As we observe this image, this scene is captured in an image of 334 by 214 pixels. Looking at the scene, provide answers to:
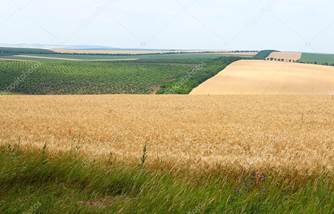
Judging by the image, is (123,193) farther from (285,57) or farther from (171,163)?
(285,57)

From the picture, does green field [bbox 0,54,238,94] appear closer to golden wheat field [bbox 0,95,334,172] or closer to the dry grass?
golden wheat field [bbox 0,95,334,172]

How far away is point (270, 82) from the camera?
203ft

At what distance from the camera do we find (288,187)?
4977 millimetres

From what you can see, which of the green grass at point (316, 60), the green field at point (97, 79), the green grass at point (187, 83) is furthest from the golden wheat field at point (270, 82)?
the green grass at point (316, 60)

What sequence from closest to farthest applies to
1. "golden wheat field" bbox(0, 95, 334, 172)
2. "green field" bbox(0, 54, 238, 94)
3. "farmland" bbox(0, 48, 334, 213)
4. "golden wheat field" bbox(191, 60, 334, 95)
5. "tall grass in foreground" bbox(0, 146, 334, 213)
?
"tall grass in foreground" bbox(0, 146, 334, 213)
"farmland" bbox(0, 48, 334, 213)
"golden wheat field" bbox(0, 95, 334, 172)
"golden wheat field" bbox(191, 60, 334, 95)
"green field" bbox(0, 54, 238, 94)

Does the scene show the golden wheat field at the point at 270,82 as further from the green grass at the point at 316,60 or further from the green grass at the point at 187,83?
the green grass at the point at 316,60

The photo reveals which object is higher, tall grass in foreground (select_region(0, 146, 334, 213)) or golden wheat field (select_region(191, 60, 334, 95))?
tall grass in foreground (select_region(0, 146, 334, 213))

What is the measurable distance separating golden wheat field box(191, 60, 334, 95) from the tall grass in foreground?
4803 cm

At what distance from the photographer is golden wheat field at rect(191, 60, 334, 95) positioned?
2184 inches

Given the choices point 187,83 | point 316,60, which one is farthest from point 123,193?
point 316,60

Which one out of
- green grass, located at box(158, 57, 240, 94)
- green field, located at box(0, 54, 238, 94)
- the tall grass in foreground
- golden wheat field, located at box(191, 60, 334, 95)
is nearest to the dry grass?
green field, located at box(0, 54, 238, 94)

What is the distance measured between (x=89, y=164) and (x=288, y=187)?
86.5 inches

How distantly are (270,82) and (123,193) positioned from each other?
59.5 m

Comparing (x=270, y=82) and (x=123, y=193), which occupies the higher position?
(x=123, y=193)
